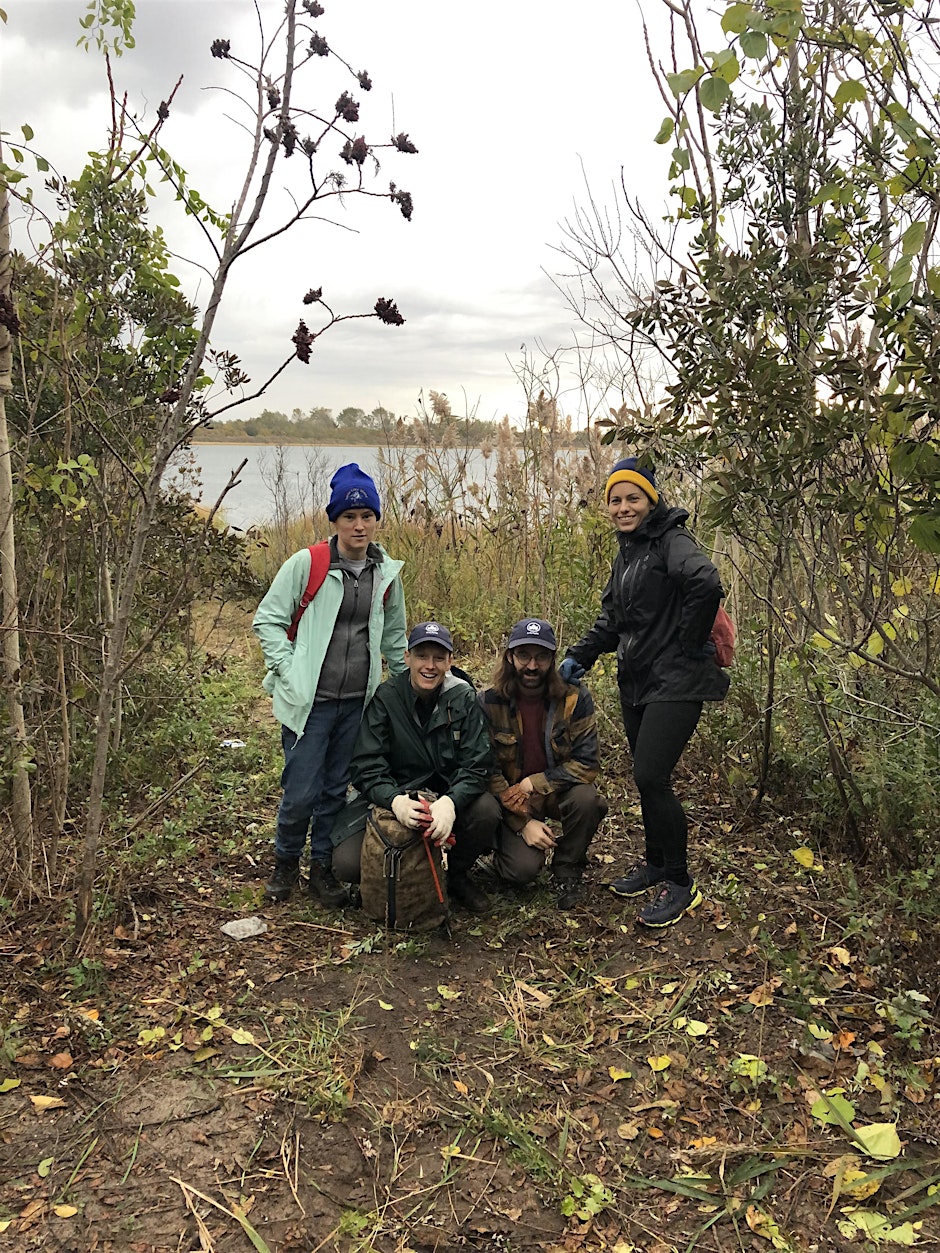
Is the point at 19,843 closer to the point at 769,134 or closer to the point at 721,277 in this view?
the point at 721,277

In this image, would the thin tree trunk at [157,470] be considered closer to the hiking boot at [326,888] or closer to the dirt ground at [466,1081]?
the dirt ground at [466,1081]

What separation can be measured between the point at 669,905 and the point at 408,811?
3.56 ft

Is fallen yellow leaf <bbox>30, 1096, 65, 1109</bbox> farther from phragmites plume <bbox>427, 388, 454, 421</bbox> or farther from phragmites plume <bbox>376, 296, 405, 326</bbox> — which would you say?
phragmites plume <bbox>427, 388, 454, 421</bbox>

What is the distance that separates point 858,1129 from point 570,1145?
795mm

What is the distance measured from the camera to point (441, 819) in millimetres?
3297

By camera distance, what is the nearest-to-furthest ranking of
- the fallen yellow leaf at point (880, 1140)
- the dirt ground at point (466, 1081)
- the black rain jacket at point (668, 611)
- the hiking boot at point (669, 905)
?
1. the dirt ground at point (466, 1081)
2. the fallen yellow leaf at point (880, 1140)
3. the black rain jacket at point (668, 611)
4. the hiking boot at point (669, 905)

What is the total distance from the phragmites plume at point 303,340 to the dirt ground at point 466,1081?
209cm

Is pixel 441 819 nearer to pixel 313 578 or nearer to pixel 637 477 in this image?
pixel 313 578

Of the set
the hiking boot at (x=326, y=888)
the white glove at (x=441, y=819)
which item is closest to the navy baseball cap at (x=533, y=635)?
the white glove at (x=441, y=819)

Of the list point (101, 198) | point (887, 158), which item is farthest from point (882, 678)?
point (101, 198)

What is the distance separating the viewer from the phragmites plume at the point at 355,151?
2.32m

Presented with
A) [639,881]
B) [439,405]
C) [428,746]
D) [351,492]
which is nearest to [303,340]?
[351,492]

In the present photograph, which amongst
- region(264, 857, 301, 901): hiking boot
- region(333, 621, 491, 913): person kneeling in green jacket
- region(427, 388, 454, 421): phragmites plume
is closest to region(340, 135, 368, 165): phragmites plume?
region(333, 621, 491, 913): person kneeling in green jacket

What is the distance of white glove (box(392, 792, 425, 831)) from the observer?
3314 mm
